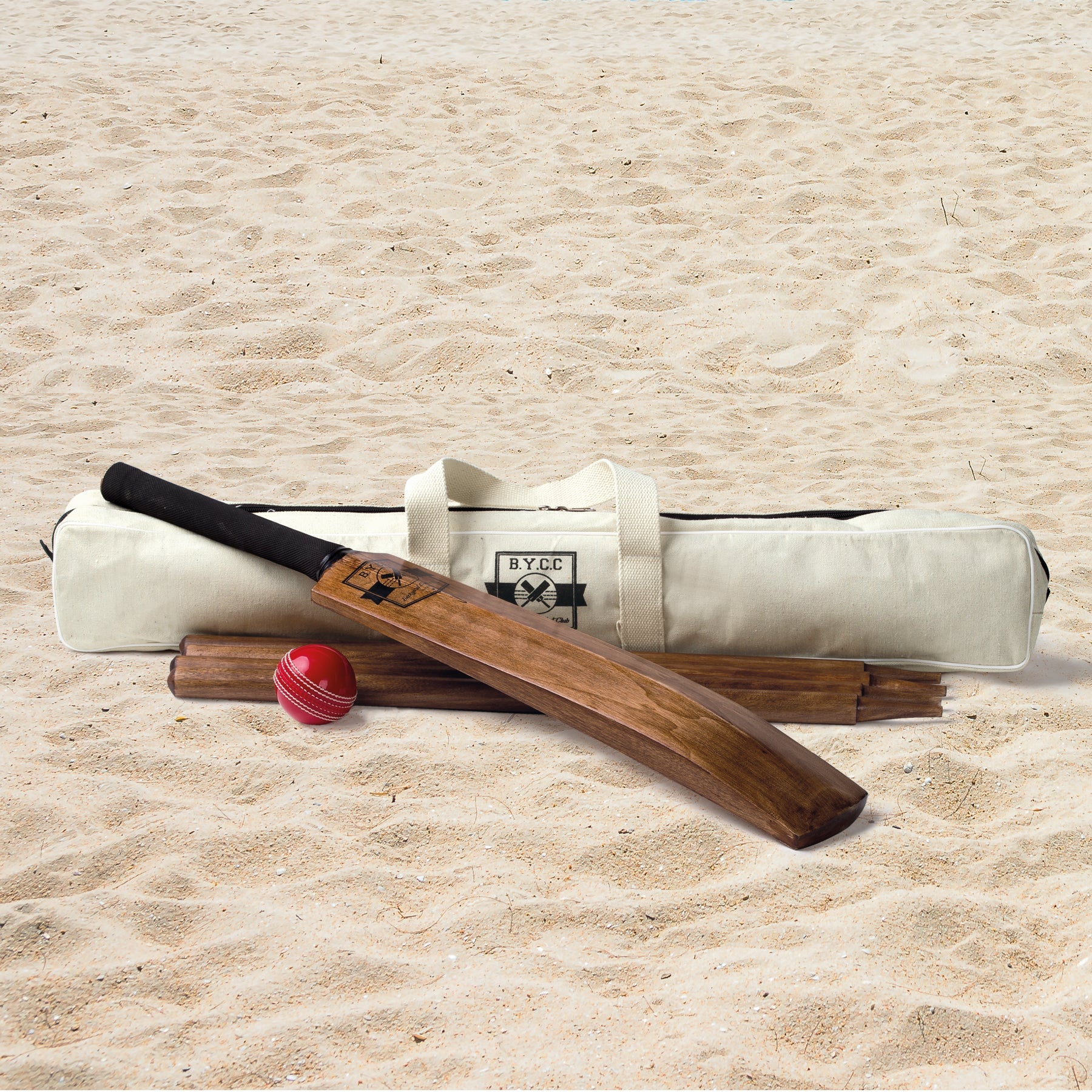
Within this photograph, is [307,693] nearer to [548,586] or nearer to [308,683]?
[308,683]

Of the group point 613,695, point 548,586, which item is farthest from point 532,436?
point 613,695

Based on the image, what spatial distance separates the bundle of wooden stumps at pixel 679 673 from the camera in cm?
209

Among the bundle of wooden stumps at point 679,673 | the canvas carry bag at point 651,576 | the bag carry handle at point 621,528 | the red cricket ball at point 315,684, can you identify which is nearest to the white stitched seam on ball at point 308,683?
the red cricket ball at point 315,684

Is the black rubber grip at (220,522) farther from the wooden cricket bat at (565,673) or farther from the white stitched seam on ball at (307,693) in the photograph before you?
the white stitched seam on ball at (307,693)

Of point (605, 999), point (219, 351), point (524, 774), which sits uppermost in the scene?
point (605, 999)

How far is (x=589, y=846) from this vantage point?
1734 mm

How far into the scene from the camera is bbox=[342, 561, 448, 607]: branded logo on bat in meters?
2.05

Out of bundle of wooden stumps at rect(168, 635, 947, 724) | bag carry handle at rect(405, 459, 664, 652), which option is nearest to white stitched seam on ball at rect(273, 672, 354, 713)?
bundle of wooden stumps at rect(168, 635, 947, 724)

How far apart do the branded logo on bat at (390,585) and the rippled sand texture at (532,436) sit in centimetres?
25

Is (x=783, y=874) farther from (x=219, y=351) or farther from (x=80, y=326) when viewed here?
(x=80, y=326)

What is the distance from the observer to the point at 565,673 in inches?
74.7

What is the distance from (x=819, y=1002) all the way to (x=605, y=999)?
0.28 meters

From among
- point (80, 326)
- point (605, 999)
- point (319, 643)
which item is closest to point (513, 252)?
point (80, 326)

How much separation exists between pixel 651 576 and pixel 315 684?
0.70 meters
